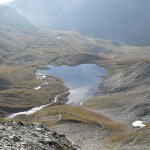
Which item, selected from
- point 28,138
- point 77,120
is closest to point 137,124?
point 77,120

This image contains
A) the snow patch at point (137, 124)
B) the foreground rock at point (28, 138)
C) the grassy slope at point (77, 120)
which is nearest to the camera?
the foreground rock at point (28, 138)

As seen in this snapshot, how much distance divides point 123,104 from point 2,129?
4940 inches

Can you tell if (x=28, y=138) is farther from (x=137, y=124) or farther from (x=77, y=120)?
(x=137, y=124)

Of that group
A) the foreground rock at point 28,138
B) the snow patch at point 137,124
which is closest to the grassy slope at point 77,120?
the snow patch at point 137,124

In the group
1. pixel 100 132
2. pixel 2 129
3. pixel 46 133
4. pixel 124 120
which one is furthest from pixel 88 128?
pixel 2 129

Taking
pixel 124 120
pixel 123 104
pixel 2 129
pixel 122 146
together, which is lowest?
pixel 2 129

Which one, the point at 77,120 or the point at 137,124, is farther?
the point at 137,124

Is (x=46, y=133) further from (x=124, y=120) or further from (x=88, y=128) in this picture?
(x=124, y=120)

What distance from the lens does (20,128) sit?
6206 centimetres

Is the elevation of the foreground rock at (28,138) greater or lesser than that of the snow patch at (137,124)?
lesser

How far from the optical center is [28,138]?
55.2 m

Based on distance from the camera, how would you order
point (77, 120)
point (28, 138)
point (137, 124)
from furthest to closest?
point (137, 124) → point (77, 120) → point (28, 138)

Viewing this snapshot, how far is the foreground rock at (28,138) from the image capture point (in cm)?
4925

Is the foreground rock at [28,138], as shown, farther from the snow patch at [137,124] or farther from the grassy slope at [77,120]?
the snow patch at [137,124]
